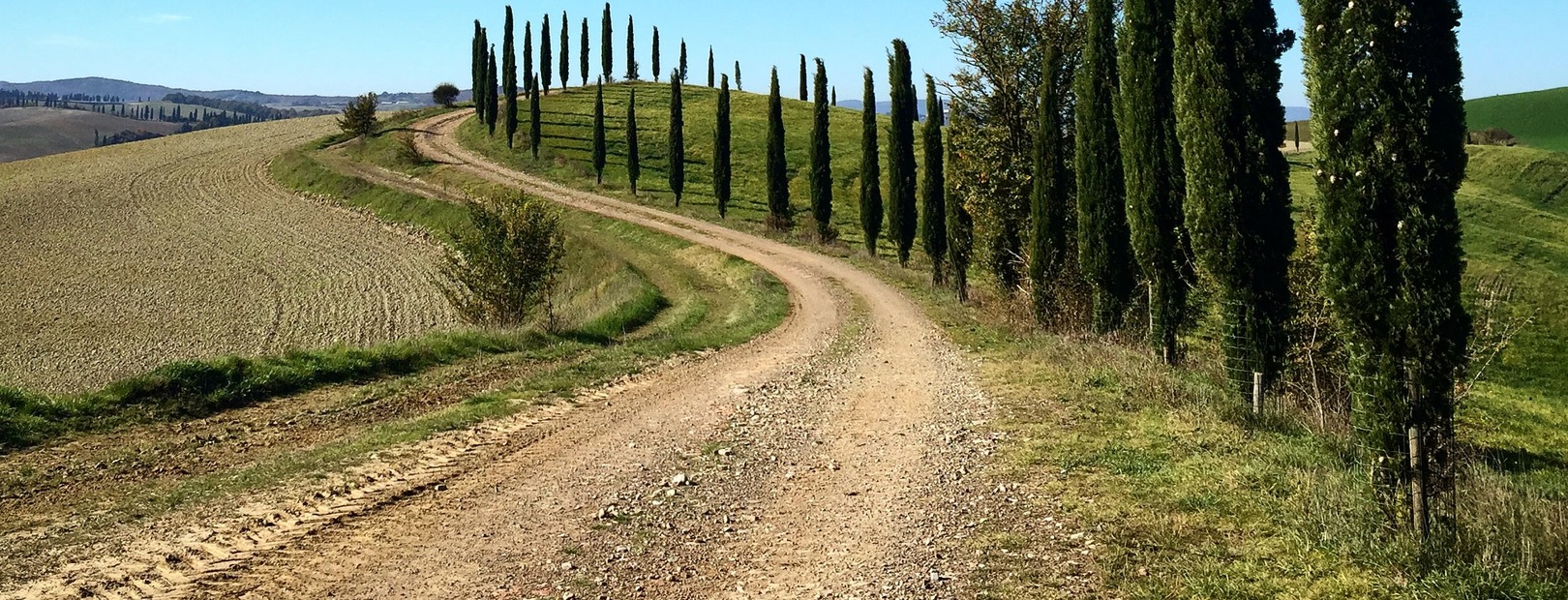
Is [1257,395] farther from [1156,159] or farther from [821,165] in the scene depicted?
[821,165]

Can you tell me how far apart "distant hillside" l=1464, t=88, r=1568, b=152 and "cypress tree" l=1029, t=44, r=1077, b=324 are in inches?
3139

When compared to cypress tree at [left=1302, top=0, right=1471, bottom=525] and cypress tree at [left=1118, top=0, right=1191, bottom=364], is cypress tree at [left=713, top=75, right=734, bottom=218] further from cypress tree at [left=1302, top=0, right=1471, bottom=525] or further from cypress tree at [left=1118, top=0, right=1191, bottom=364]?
cypress tree at [left=1302, top=0, right=1471, bottom=525]

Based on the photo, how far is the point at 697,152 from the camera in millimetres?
64312

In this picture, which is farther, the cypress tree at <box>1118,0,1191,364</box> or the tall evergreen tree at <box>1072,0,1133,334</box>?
the tall evergreen tree at <box>1072,0,1133,334</box>

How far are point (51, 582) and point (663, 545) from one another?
460cm

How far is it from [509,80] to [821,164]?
118ft

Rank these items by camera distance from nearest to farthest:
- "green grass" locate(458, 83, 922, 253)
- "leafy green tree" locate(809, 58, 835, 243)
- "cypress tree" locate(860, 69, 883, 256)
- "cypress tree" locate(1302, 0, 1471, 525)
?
"cypress tree" locate(1302, 0, 1471, 525), "cypress tree" locate(860, 69, 883, 256), "leafy green tree" locate(809, 58, 835, 243), "green grass" locate(458, 83, 922, 253)

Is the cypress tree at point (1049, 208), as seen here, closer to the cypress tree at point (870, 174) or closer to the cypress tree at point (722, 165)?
the cypress tree at point (870, 174)

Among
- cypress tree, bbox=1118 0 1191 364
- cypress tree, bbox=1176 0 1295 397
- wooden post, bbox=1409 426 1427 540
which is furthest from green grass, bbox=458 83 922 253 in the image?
wooden post, bbox=1409 426 1427 540

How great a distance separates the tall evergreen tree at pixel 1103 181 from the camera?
58.5 ft

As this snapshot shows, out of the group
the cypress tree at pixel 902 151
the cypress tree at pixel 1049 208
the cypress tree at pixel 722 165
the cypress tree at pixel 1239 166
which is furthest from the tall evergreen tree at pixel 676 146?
the cypress tree at pixel 1239 166

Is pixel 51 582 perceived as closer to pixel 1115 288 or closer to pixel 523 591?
pixel 523 591

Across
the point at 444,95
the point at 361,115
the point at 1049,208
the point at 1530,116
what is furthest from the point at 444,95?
the point at 1530,116

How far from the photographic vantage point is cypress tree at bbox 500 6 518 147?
64750 millimetres
